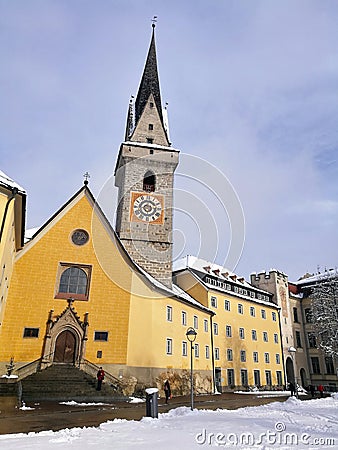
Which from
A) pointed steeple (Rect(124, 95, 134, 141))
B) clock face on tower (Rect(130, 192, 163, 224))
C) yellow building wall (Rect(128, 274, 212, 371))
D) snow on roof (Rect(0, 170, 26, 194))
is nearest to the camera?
snow on roof (Rect(0, 170, 26, 194))

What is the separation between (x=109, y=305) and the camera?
24500mm

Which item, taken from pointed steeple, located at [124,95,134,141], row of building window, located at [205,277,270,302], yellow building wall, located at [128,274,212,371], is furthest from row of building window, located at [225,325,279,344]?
pointed steeple, located at [124,95,134,141]

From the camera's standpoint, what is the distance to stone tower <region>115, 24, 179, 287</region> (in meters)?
34.5

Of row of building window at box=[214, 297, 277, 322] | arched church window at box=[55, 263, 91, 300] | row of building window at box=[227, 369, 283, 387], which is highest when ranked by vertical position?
row of building window at box=[214, 297, 277, 322]

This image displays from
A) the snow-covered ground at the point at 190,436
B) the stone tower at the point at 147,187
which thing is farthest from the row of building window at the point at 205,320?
the snow-covered ground at the point at 190,436

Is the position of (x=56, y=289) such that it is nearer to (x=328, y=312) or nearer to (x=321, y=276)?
(x=328, y=312)

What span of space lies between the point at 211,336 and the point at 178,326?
7.49 m

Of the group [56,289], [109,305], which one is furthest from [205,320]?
[56,289]

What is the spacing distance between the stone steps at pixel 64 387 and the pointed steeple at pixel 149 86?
29.6m

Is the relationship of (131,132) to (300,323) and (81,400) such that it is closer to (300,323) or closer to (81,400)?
(81,400)

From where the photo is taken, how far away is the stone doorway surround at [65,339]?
73.8 ft

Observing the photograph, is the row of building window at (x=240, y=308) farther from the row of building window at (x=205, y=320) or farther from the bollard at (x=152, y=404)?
the bollard at (x=152, y=404)

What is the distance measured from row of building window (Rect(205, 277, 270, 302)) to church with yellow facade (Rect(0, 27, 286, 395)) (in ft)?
7.45

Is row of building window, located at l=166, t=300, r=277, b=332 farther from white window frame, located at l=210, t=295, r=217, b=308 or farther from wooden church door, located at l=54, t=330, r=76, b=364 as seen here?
wooden church door, located at l=54, t=330, r=76, b=364
